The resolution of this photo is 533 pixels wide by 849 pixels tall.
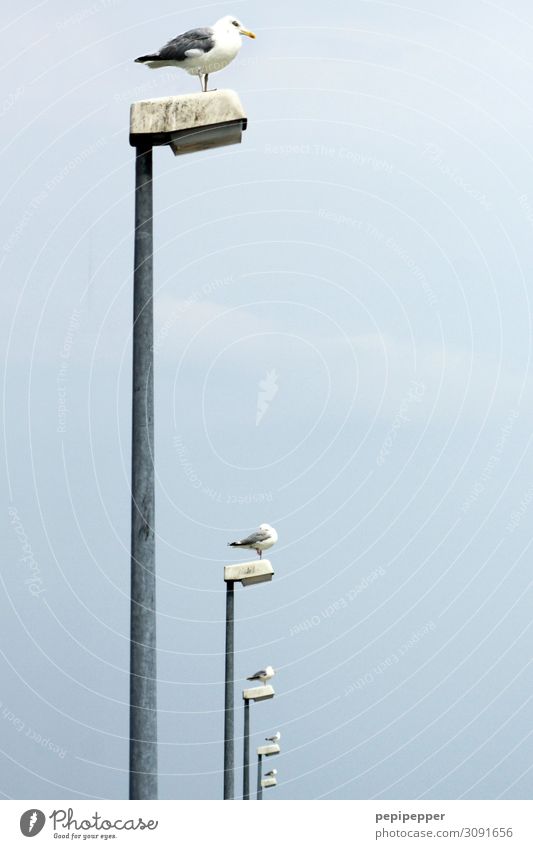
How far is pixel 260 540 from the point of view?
1978cm

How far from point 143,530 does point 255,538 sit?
1071 centimetres

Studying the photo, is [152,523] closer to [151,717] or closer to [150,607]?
[150,607]

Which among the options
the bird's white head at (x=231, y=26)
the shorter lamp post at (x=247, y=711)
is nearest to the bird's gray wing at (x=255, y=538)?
the shorter lamp post at (x=247, y=711)

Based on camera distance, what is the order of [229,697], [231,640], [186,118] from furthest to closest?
[231,640] → [229,697] → [186,118]

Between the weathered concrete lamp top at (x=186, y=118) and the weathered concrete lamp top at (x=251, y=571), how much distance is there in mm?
10387

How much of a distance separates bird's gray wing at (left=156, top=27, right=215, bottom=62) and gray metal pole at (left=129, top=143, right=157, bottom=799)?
1727 millimetres

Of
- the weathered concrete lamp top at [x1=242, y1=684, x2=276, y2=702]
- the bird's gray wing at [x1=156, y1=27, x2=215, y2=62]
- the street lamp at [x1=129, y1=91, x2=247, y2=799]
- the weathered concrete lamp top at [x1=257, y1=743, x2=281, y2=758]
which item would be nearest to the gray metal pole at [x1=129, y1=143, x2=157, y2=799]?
the street lamp at [x1=129, y1=91, x2=247, y2=799]

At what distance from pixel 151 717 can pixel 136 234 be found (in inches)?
112

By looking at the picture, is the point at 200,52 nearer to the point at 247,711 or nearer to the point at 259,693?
the point at 259,693

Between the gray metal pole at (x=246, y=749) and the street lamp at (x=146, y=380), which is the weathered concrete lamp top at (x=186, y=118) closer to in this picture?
the street lamp at (x=146, y=380)

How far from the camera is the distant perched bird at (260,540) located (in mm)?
19734

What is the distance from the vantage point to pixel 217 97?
9711mm
